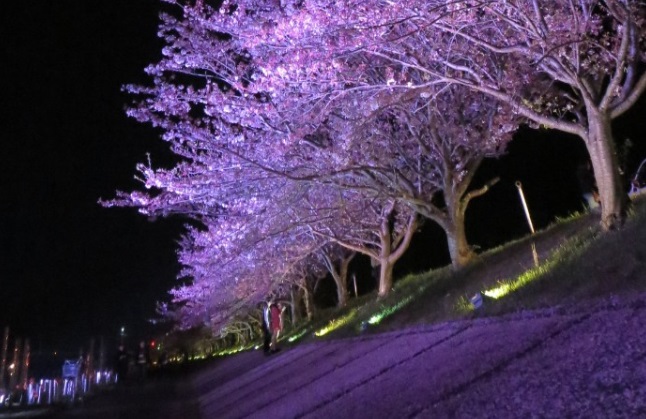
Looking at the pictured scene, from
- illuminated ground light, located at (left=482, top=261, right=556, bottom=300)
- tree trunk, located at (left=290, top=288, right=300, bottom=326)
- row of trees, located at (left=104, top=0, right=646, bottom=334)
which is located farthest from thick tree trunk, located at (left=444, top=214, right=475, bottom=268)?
tree trunk, located at (left=290, top=288, right=300, bottom=326)

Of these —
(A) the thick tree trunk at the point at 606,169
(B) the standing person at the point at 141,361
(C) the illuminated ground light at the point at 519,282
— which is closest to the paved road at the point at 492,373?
(C) the illuminated ground light at the point at 519,282

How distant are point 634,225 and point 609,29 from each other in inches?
275

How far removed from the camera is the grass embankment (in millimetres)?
7461

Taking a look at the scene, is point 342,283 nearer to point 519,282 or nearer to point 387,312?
point 387,312

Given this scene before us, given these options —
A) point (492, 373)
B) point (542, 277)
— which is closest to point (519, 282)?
point (542, 277)

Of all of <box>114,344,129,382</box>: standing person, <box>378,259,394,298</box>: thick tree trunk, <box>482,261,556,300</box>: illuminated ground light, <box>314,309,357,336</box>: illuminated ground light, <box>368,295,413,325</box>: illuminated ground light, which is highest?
<box>378,259,394,298</box>: thick tree trunk

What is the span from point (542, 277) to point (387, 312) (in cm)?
691

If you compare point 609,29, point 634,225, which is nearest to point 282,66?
point 634,225

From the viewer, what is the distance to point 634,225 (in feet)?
27.9

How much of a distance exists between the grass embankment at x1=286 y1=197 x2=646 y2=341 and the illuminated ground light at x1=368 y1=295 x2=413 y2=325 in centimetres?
4

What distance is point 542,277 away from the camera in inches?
351

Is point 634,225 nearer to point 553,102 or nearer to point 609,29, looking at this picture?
point 553,102

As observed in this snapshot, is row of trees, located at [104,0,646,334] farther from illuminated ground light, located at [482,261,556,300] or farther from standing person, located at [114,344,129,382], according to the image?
standing person, located at [114,344,129,382]

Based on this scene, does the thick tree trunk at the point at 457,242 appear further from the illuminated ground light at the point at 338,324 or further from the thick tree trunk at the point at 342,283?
the thick tree trunk at the point at 342,283
